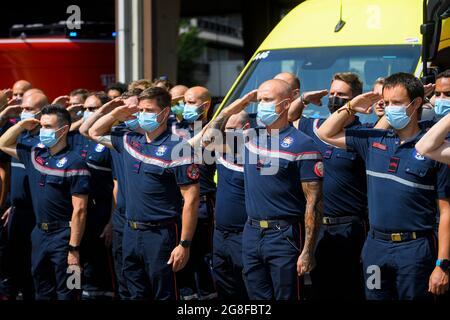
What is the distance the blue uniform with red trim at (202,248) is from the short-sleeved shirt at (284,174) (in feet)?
4.03

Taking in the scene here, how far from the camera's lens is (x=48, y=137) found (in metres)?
7.55

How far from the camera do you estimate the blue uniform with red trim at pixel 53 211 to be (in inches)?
296

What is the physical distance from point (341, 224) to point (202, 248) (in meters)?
1.41

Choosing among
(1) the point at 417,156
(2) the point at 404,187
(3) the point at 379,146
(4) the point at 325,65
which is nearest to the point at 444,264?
(2) the point at 404,187

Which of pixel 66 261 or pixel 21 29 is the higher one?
pixel 21 29

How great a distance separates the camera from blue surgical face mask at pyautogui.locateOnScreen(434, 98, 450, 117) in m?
6.36

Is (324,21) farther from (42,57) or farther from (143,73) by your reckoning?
(42,57)

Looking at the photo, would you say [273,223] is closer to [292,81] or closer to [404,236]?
[404,236]

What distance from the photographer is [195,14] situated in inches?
1004

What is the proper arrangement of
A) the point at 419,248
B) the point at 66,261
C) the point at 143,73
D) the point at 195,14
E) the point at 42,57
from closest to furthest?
1. the point at 419,248
2. the point at 66,261
3. the point at 143,73
4. the point at 42,57
5. the point at 195,14

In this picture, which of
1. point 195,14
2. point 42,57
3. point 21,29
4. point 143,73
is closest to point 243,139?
point 143,73

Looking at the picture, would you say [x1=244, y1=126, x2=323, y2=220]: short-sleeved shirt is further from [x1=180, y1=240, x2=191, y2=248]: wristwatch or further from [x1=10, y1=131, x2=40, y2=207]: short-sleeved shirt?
[x1=10, y1=131, x2=40, y2=207]: short-sleeved shirt

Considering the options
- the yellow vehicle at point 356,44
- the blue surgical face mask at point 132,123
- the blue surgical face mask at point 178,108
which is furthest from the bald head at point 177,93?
the blue surgical face mask at point 132,123

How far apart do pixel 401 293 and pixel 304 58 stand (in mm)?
3198
